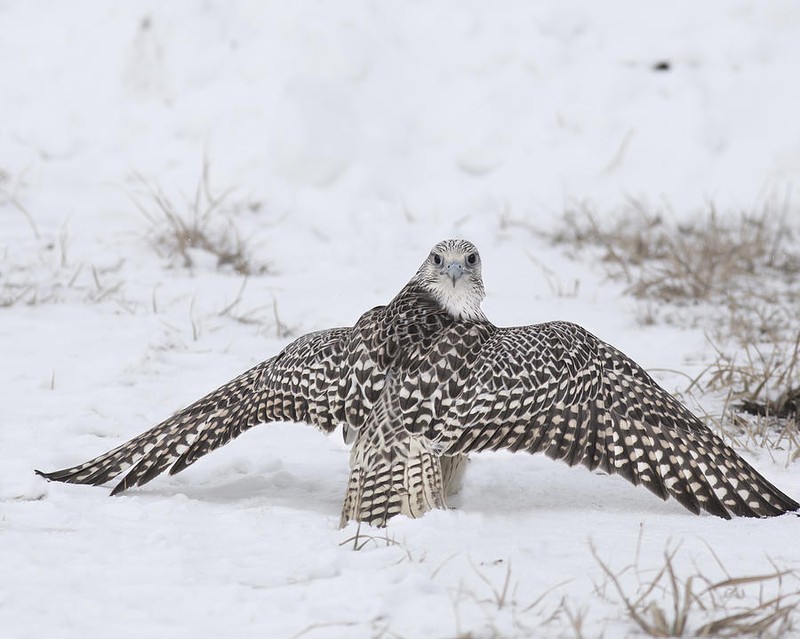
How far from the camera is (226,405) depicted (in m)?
4.18

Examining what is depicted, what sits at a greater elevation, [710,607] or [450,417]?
[450,417]

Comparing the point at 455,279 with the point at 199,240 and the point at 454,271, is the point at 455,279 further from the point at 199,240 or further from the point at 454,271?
the point at 199,240

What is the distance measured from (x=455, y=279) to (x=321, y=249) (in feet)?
10.9

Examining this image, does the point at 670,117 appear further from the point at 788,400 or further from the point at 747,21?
the point at 788,400

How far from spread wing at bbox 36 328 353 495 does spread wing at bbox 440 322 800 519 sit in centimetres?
53

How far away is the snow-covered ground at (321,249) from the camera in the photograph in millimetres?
2994

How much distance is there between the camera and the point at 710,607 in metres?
2.71

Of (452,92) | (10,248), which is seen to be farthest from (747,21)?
(10,248)

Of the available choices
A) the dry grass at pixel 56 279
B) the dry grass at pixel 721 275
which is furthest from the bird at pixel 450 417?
the dry grass at pixel 56 279

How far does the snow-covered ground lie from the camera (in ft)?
9.82

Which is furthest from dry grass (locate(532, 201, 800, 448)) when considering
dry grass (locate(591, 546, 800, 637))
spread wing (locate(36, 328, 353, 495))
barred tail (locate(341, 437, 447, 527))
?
dry grass (locate(591, 546, 800, 637))

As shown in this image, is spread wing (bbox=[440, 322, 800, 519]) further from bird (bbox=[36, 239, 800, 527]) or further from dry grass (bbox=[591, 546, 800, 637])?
dry grass (bbox=[591, 546, 800, 637])

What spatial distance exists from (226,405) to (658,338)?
2.99 m

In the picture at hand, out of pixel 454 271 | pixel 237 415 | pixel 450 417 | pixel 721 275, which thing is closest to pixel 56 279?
pixel 237 415
